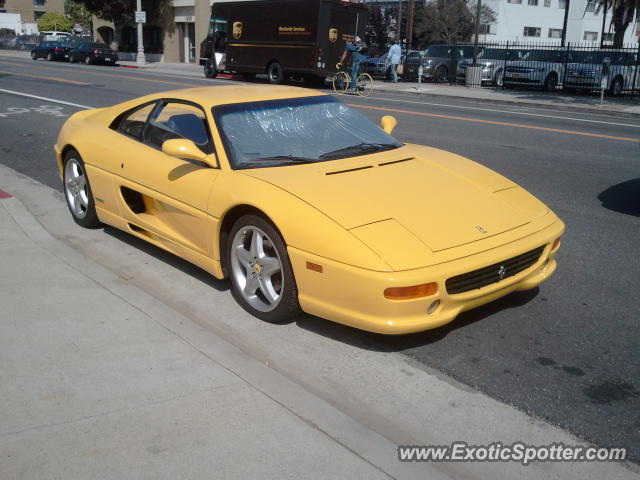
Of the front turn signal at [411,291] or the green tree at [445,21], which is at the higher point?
the green tree at [445,21]

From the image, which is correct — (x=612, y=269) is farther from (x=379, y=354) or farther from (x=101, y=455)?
(x=101, y=455)

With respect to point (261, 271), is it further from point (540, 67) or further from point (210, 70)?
point (210, 70)

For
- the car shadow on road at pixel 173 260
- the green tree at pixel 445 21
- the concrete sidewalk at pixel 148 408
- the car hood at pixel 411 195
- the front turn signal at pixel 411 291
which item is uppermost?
the green tree at pixel 445 21

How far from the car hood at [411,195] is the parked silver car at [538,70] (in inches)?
863

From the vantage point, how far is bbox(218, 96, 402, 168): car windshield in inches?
184

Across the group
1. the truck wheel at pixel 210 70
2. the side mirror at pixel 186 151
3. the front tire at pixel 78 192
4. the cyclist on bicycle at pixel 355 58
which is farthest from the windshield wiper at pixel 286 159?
the truck wheel at pixel 210 70

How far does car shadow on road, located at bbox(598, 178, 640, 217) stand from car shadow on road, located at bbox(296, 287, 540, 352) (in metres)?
3.35

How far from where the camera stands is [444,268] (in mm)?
3688

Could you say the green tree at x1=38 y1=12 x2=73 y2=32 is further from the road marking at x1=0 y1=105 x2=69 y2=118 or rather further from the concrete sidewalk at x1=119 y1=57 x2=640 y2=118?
the road marking at x1=0 y1=105 x2=69 y2=118

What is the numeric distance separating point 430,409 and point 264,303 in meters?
1.40

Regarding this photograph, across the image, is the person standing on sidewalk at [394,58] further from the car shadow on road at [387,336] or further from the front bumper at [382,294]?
the front bumper at [382,294]

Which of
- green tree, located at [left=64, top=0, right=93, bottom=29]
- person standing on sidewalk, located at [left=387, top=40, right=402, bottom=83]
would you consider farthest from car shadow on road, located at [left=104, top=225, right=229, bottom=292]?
green tree, located at [left=64, top=0, right=93, bottom=29]

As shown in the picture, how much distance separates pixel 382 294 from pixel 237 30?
84.0 feet

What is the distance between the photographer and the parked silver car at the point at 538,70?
24859 millimetres
